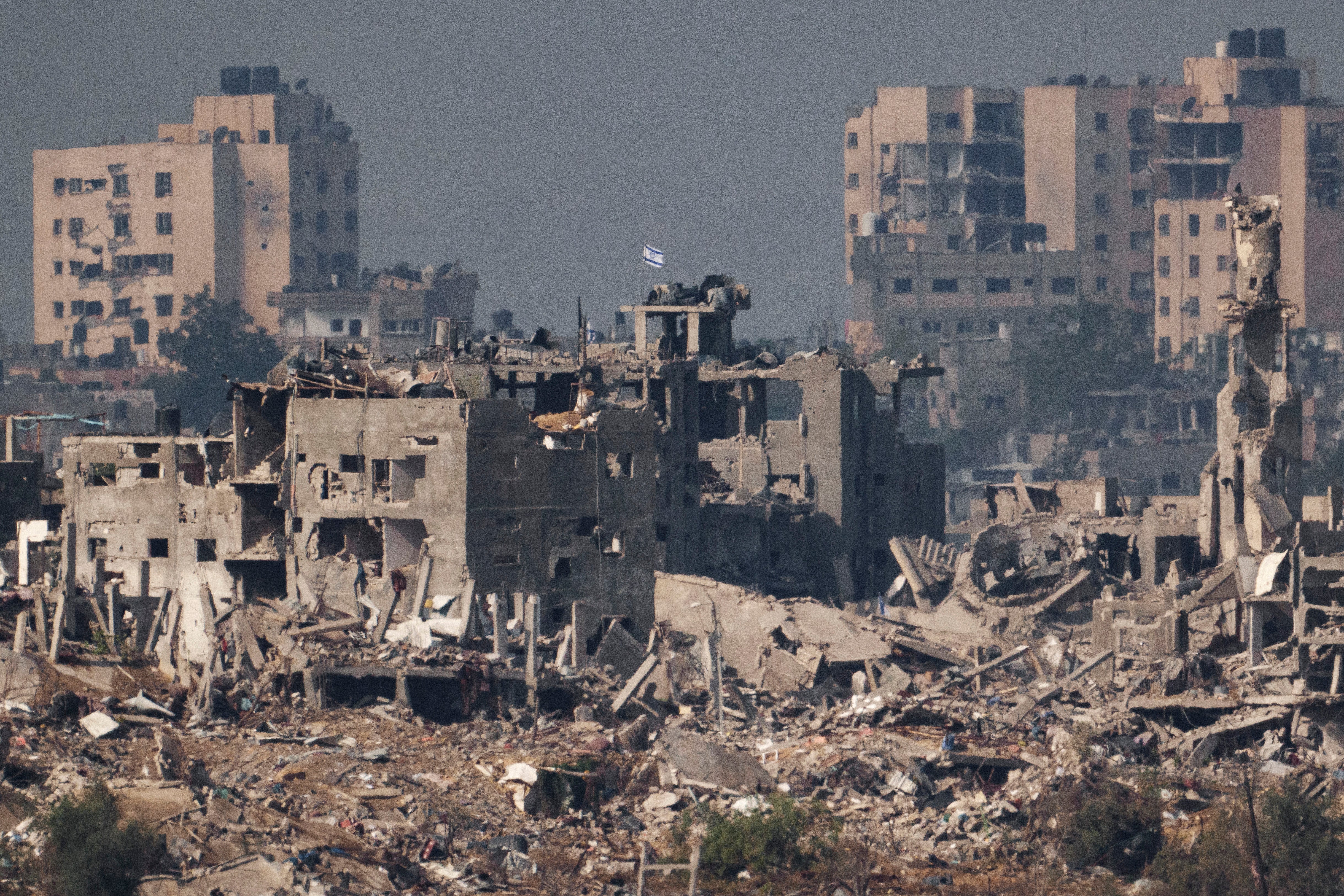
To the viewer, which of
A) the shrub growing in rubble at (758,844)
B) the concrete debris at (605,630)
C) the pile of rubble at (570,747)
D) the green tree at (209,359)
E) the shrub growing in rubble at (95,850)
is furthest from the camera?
the green tree at (209,359)

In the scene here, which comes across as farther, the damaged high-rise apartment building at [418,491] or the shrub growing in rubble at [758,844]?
the damaged high-rise apartment building at [418,491]

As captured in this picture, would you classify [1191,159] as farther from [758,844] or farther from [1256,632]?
[758,844]

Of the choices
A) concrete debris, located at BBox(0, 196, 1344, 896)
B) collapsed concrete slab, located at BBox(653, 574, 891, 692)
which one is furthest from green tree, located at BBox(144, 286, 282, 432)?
Answer: collapsed concrete slab, located at BBox(653, 574, 891, 692)

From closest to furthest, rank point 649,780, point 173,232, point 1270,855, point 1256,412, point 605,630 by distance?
1. point 1270,855
2. point 649,780
3. point 605,630
4. point 1256,412
5. point 173,232

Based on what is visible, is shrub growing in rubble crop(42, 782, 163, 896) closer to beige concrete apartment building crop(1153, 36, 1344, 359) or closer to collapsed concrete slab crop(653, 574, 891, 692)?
collapsed concrete slab crop(653, 574, 891, 692)

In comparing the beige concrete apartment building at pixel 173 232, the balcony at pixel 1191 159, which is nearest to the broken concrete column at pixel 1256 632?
the beige concrete apartment building at pixel 173 232

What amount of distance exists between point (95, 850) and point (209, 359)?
104 m

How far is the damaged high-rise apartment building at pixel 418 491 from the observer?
54.9 metres

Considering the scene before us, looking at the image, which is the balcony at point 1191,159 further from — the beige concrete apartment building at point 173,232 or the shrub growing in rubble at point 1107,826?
the shrub growing in rubble at point 1107,826

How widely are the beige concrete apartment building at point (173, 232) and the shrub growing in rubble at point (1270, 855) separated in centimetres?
11208

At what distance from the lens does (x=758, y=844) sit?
39.6 metres

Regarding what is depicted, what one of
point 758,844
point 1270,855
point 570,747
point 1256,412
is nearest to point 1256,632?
point 1270,855

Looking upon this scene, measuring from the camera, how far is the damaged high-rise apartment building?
54875mm

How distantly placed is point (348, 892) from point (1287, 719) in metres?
16.9
